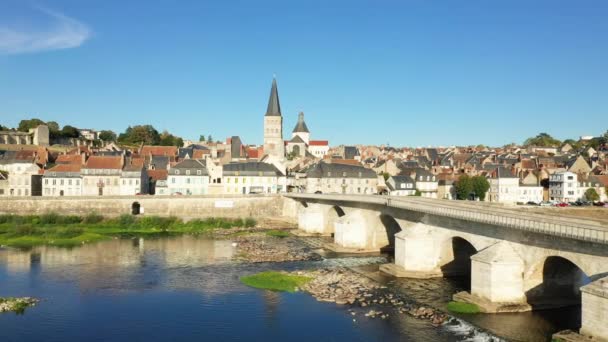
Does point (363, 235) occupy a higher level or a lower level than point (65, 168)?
lower

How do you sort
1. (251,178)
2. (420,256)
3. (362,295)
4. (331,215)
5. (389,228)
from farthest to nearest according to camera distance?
(251,178) → (331,215) → (389,228) → (420,256) → (362,295)

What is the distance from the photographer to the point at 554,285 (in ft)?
87.2

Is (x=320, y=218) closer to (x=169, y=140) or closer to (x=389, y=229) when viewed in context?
(x=389, y=229)

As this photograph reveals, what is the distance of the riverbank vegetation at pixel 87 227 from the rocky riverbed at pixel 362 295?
2414 centimetres

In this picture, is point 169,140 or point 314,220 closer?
point 314,220

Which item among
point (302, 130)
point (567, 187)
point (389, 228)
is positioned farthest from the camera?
point (302, 130)

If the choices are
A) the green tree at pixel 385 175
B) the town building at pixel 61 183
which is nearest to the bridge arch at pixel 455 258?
the green tree at pixel 385 175

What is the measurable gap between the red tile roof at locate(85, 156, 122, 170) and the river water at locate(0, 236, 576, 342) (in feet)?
88.9

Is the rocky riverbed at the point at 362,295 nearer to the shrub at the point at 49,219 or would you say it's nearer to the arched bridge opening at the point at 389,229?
the arched bridge opening at the point at 389,229

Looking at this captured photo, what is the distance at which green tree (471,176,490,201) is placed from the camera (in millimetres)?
71375

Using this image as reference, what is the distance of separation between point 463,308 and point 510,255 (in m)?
3.38

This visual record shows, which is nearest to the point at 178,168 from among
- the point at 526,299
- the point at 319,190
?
the point at 319,190

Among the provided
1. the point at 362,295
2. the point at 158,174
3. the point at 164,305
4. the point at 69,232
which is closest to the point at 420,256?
the point at 362,295

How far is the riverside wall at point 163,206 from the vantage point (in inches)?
2283
